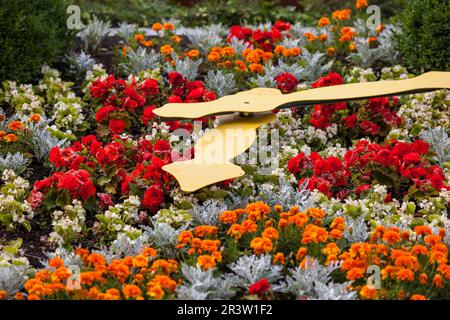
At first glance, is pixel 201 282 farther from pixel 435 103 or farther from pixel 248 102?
pixel 435 103

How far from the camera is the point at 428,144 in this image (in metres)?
5.39

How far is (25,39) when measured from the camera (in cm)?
645

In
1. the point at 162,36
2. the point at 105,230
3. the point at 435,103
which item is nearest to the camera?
the point at 105,230

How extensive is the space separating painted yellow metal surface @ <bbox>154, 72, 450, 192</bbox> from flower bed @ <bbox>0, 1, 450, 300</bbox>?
0.65ft

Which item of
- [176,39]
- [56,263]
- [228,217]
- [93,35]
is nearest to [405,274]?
[228,217]

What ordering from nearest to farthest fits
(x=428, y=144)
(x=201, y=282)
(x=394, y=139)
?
(x=201, y=282), (x=428, y=144), (x=394, y=139)

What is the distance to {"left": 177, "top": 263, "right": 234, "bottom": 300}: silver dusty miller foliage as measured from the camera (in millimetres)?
3984

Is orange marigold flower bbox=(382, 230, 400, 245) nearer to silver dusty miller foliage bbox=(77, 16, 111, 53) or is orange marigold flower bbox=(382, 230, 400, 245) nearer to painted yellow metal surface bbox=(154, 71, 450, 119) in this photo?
painted yellow metal surface bbox=(154, 71, 450, 119)

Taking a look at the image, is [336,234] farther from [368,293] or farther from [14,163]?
[14,163]

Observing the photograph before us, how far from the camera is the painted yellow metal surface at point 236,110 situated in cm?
468

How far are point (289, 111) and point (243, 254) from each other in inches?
73.1

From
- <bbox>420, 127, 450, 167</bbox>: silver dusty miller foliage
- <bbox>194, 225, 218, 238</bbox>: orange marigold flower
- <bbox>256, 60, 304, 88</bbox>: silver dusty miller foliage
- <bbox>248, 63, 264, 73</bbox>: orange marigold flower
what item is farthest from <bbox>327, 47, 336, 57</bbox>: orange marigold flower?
<bbox>194, 225, 218, 238</bbox>: orange marigold flower

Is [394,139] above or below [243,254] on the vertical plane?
above

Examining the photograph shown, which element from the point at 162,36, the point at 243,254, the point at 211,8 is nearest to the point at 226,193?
the point at 243,254
